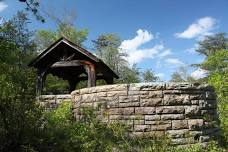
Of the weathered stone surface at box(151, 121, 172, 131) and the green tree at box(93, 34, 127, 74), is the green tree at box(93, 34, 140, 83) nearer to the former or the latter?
the green tree at box(93, 34, 127, 74)

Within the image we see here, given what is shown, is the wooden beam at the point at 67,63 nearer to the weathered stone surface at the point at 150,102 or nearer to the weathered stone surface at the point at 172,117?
the weathered stone surface at the point at 150,102

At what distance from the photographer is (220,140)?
9359 millimetres

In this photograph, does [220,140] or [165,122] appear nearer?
[165,122]

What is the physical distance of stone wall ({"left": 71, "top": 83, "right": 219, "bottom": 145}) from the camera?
8.27 meters

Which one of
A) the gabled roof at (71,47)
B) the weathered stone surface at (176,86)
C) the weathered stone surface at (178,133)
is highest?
the gabled roof at (71,47)

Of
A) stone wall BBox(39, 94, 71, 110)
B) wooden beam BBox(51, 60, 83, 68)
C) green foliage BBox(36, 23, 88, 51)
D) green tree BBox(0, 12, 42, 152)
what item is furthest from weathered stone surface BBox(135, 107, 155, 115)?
green foliage BBox(36, 23, 88, 51)

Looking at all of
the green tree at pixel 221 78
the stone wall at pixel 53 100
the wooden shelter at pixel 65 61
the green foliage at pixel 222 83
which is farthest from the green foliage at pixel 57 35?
the stone wall at pixel 53 100

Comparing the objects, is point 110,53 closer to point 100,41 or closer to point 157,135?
point 100,41

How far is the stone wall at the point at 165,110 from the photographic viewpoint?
27.1ft

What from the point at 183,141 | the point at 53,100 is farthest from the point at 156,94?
the point at 53,100

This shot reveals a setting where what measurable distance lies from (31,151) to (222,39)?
35488 mm

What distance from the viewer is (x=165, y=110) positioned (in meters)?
8.30

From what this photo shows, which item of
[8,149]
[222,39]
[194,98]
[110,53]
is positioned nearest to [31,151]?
[8,149]

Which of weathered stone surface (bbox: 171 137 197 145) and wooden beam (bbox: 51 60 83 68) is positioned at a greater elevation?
wooden beam (bbox: 51 60 83 68)
